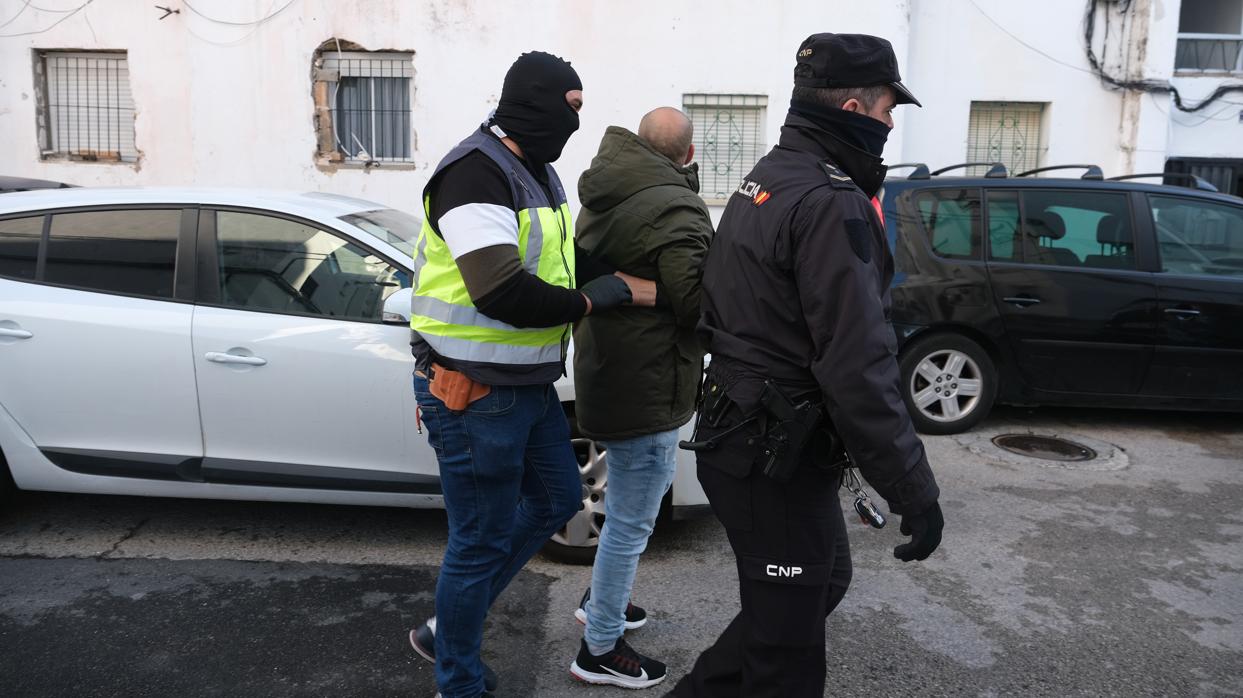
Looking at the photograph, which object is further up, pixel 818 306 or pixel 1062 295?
pixel 818 306

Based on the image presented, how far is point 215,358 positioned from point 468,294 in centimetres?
190

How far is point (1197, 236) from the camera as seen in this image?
647cm

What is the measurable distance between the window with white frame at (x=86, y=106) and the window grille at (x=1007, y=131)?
8.34 meters

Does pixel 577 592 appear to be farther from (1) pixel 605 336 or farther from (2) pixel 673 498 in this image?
(1) pixel 605 336

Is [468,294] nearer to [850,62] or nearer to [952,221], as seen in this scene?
[850,62]

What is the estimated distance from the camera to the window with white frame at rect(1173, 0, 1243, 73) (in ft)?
35.5

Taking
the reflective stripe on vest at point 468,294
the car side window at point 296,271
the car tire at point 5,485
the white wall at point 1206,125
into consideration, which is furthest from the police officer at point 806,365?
the white wall at point 1206,125

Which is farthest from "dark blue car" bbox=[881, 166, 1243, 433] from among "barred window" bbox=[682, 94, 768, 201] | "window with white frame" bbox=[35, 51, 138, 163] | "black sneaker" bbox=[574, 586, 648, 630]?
"window with white frame" bbox=[35, 51, 138, 163]

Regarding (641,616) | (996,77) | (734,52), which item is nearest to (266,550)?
(641,616)

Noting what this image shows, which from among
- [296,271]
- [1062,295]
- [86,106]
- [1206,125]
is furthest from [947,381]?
[86,106]

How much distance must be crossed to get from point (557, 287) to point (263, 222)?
2.11 meters

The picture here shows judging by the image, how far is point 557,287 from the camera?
275 cm

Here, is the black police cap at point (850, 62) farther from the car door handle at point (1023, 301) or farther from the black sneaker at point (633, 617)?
the car door handle at point (1023, 301)

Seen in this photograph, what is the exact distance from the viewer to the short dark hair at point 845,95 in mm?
2447
